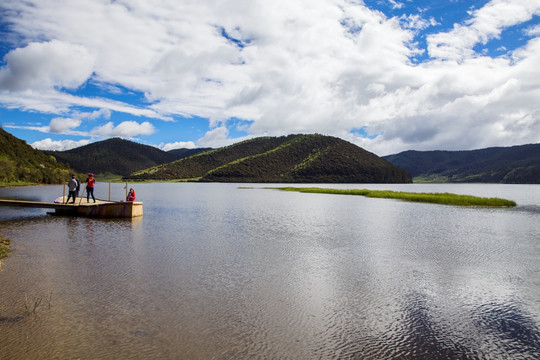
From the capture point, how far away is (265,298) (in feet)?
41.0

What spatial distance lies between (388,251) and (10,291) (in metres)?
18.1

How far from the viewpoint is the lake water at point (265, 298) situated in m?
8.84

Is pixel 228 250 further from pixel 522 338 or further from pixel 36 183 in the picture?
pixel 36 183

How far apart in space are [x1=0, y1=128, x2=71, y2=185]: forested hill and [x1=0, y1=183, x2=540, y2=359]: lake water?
104822mm

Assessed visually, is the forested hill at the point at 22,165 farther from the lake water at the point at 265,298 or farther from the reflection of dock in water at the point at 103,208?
the lake water at the point at 265,298

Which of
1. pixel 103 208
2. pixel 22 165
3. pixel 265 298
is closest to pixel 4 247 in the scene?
pixel 265 298

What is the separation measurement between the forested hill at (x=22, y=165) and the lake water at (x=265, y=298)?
10482 centimetres

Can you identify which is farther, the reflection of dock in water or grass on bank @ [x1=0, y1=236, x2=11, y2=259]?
the reflection of dock in water

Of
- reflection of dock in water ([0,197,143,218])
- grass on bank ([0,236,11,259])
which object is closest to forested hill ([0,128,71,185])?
reflection of dock in water ([0,197,143,218])

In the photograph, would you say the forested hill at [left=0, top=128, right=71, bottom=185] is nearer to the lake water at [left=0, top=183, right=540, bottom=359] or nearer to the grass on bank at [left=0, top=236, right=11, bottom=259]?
the grass on bank at [left=0, top=236, right=11, bottom=259]

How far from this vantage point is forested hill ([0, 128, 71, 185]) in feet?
366

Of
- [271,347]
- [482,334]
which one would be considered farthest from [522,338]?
[271,347]

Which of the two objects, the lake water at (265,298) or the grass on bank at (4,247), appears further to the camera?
the grass on bank at (4,247)

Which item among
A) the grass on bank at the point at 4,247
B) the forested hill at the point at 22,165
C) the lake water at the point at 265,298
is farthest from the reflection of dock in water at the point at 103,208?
the forested hill at the point at 22,165
